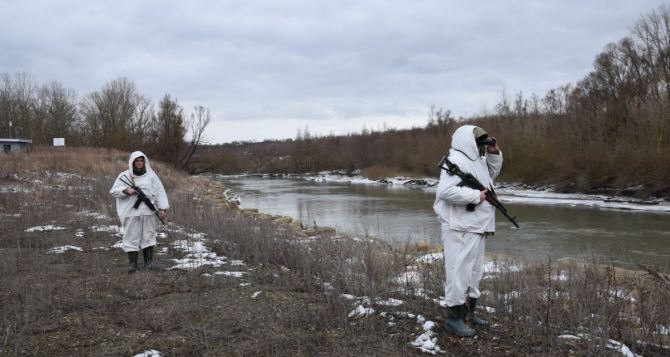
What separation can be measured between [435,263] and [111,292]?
4.22m

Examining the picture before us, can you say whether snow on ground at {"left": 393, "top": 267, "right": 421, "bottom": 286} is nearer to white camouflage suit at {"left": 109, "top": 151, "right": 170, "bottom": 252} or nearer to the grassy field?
the grassy field

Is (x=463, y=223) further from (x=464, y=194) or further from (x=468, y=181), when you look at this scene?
(x=468, y=181)

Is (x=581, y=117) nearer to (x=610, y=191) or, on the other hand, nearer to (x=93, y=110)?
(x=610, y=191)

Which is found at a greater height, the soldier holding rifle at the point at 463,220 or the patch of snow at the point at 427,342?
the soldier holding rifle at the point at 463,220

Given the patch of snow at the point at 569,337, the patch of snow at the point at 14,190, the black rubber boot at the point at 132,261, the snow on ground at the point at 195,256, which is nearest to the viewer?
the patch of snow at the point at 569,337

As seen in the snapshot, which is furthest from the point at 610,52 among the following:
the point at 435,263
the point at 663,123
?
the point at 435,263

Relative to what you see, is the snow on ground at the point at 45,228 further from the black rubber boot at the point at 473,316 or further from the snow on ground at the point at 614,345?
the snow on ground at the point at 614,345

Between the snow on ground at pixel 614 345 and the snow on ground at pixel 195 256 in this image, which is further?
the snow on ground at pixel 195 256

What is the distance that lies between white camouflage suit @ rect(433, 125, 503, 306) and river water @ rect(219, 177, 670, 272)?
389cm

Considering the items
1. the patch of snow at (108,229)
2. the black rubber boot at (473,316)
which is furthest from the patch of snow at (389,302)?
the patch of snow at (108,229)

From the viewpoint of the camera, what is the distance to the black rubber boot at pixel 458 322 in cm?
433

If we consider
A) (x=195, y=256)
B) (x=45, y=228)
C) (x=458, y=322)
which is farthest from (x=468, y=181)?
(x=45, y=228)

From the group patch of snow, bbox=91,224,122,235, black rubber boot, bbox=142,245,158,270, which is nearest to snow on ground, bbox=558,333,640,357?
black rubber boot, bbox=142,245,158,270

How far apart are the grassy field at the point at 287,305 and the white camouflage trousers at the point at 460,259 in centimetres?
45
